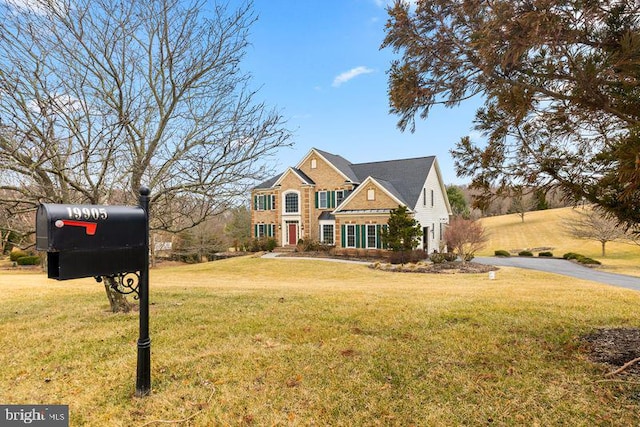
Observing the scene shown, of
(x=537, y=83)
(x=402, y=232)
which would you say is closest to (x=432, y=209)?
(x=402, y=232)

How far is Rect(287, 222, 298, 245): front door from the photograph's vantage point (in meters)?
29.7

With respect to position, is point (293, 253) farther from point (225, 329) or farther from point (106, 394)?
point (106, 394)

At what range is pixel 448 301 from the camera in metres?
7.62

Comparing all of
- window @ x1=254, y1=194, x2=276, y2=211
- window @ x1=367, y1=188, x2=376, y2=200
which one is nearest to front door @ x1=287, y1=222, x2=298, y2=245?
window @ x1=254, y1=194, x2=276, y2=211

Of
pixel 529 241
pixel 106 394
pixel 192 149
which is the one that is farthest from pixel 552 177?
pixel 529 241

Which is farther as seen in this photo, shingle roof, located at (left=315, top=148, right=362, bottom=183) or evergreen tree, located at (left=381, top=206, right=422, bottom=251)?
shingle roof, located at (left=315, top=148, right=362, bottom=183)

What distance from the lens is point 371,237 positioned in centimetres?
2480

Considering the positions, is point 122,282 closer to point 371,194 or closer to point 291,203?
point 371,194

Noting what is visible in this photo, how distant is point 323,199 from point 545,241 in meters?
30.3

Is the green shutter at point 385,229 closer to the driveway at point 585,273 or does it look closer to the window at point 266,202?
the driveway at point 585,273

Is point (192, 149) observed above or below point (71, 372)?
above

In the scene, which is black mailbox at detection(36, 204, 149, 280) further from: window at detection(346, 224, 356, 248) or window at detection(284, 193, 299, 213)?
window at detection(284, 193, 299, 213)

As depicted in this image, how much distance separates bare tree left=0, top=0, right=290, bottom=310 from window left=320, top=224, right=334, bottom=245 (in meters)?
20.6

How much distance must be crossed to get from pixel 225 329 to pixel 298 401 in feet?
8.72
